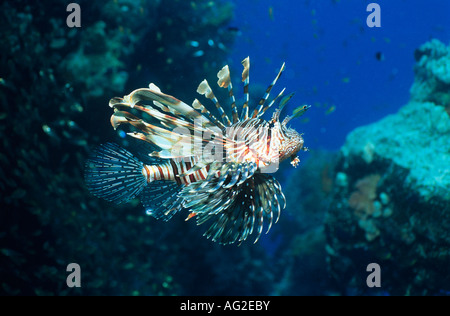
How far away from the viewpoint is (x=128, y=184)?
248 centimetres

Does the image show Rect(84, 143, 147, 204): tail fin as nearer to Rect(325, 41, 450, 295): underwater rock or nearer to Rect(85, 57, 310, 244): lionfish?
Rect(85, 57, 310, 244): lionfish

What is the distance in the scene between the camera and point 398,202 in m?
4.88

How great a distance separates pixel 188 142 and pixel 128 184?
933 millimetres

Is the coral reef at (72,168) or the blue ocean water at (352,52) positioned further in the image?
the blue ocean water at (352,52)

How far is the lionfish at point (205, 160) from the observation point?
5.87 ft

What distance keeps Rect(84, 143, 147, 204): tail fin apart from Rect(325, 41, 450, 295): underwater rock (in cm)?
446

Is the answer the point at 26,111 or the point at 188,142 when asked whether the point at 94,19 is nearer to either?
the point at 26,111

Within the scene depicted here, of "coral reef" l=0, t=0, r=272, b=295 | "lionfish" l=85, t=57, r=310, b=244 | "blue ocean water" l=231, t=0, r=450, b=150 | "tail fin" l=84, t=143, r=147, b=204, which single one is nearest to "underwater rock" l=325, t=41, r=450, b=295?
"coral reef" l=0, t=0, r=272, b=295

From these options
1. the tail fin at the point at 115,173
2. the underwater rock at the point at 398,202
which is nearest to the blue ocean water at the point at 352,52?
the underwater rock at the point at 398,202

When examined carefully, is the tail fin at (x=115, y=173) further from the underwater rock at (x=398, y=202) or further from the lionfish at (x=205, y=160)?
the underwater rock at (x=398, y=202)

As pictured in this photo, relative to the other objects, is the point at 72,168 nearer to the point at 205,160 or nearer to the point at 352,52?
the point at 205,160

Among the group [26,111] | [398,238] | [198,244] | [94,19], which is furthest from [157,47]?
[398,238]
